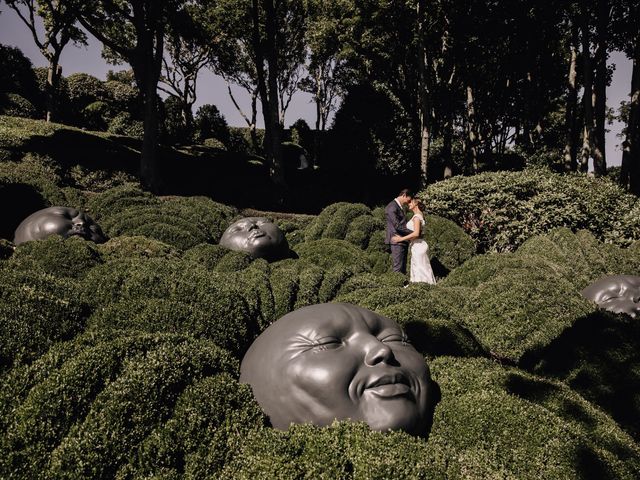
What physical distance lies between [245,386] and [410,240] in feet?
18.5

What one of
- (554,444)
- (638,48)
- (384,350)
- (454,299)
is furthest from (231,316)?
(638,48)

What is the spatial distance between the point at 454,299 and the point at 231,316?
2828 mm

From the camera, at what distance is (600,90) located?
16.1 m

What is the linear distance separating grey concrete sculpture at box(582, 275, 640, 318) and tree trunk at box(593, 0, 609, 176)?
35.9 ft

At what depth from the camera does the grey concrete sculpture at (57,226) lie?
6.37 metres

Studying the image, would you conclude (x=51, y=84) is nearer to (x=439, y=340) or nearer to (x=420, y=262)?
(x=420, y=262)

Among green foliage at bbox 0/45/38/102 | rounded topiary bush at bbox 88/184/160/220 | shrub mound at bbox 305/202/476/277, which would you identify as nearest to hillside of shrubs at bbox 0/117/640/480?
rounded topiary bush at bbox 88/184/160/220

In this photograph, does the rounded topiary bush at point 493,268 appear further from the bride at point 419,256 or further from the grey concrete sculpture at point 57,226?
the grey concrete sculpture at point 57,226

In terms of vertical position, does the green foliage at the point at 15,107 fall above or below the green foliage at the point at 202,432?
above

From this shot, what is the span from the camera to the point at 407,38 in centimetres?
1955

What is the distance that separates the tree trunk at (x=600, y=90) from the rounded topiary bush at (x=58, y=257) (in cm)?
1584

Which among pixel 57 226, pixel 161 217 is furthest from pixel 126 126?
pixel 57 226

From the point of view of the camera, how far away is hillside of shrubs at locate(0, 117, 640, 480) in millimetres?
2012

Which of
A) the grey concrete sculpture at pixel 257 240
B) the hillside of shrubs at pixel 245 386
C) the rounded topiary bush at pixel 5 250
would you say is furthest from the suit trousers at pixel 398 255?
the rounded topiary bush at pixel 5 250
